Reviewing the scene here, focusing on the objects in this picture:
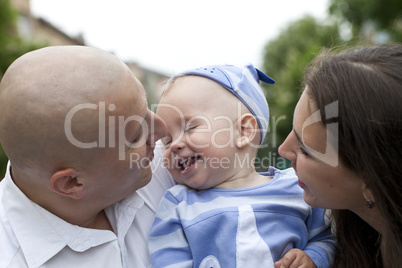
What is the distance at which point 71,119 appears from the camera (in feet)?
5.64

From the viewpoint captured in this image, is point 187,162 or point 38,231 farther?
point 187,162

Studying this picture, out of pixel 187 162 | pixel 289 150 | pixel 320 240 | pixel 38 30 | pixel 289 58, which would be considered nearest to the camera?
pixel 289 150

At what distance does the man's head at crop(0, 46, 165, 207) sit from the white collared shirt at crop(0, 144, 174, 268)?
116mm

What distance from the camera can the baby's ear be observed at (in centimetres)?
247

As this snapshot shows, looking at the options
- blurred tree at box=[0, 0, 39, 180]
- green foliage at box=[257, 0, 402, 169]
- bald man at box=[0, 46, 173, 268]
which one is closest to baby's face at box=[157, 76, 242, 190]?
bald man at box=[0, 46, 173, 268]

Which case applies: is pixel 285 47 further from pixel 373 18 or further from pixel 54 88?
pixel 54 88

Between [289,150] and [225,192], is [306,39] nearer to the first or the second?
[225,192]

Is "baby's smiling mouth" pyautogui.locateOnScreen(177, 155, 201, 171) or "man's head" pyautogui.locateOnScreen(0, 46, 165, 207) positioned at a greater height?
"man's head" pyautogui.locateOnScreen(0, 46, 165, 207)

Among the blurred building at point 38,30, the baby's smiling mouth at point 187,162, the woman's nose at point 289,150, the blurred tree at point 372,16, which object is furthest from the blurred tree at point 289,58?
the blurred building at point 38,30

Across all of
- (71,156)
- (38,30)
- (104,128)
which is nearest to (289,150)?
(104,128)

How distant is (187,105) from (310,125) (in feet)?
2.65

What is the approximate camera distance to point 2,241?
179 centimetres

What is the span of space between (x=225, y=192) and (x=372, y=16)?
57.8ft

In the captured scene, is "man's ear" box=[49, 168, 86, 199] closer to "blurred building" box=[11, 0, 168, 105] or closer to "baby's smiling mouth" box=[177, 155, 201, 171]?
"baby's smiling mouth" box=[177, 155, 201, 171]
